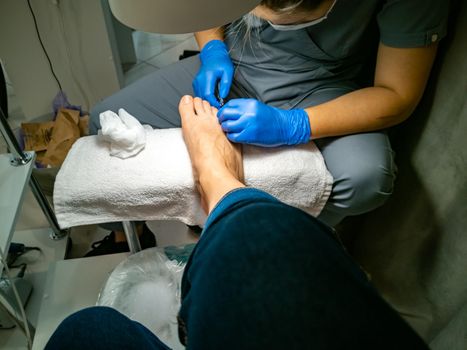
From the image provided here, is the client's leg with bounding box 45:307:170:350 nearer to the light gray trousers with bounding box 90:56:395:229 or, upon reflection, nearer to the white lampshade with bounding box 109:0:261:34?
the white lampshade with bounding box 109:0:261:34

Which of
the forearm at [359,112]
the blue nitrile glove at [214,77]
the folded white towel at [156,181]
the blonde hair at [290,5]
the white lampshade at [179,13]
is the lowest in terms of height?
the folded white towel at [156,181]

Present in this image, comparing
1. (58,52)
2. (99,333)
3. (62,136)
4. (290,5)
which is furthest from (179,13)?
(58,52)

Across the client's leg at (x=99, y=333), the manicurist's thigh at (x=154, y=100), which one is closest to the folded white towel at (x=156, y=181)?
the manicurist's thigh at (x=154, y=100)

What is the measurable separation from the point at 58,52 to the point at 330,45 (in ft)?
3.91

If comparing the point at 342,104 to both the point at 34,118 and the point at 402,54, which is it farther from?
the point at 34,118

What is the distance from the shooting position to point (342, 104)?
0.80 metres

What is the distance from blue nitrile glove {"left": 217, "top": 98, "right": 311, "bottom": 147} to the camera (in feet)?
2.53

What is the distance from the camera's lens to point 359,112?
31.1 inches

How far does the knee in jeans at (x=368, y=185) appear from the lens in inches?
30.3

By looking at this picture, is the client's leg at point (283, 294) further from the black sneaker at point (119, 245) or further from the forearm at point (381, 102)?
the black sneaker at point (119, 245)

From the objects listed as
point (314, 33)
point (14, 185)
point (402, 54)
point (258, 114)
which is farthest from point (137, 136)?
point (402, 54)

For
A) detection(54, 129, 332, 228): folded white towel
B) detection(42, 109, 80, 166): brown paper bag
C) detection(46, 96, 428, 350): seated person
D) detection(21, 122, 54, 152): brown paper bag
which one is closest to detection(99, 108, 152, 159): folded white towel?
detection(54, 129, 332, 228): folded white towel

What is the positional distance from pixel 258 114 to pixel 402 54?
334mm

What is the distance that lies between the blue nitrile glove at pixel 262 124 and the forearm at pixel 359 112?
0.03m
